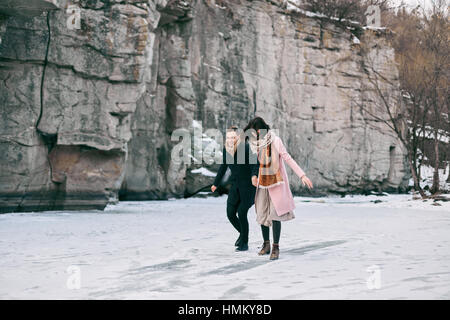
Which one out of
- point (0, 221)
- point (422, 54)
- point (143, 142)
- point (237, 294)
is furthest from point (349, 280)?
point (422, 54)

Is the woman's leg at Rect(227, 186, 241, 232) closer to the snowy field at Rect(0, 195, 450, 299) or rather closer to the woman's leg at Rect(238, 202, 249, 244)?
the woman's leg at Rect(238, 202, 249, 244)

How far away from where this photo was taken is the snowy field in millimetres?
4477

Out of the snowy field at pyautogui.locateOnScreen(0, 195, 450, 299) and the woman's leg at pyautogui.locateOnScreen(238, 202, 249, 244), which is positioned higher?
the woman's leg at pyautogui.locateOnScreen(238, 202, 249, 244)

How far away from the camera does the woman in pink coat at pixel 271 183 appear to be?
6434mm

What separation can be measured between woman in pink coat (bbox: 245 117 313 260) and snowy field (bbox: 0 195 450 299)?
0.49 m

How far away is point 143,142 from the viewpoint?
20953mm

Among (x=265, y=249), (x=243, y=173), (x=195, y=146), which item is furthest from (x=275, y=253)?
(x=195, y=146)

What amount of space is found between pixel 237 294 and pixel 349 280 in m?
1.20

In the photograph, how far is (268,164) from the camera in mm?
6602

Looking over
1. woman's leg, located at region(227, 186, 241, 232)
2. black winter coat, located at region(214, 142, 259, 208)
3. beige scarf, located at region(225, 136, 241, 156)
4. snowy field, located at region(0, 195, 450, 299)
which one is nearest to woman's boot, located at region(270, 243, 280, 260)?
snowy field, located at region(0, 195, 450, 299)

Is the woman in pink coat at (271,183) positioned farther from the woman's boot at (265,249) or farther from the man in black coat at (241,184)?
the man in black coat at (241,184)

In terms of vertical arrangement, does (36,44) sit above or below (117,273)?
above

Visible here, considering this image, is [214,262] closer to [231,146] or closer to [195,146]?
[231,146]

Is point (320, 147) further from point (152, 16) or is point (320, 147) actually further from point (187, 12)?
point (152, 16)
